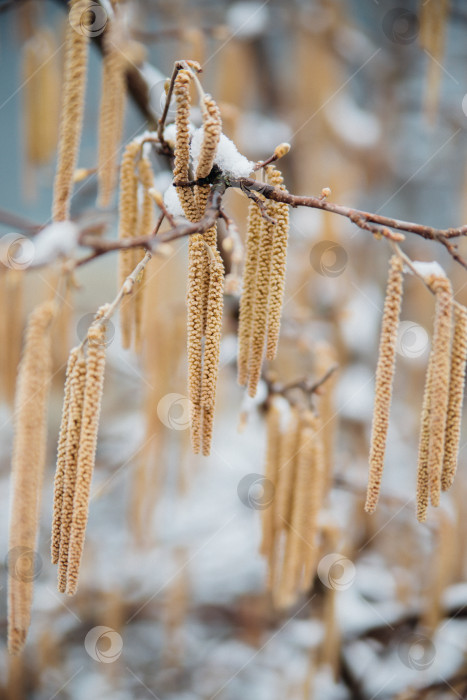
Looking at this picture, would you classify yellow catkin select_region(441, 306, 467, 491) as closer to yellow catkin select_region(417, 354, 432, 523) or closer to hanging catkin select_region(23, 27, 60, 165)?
yellow catkin select_region(417, 354, 432, 523)

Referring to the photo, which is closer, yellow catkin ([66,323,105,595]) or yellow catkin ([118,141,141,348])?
yellow catkin ([66,323,105,595])

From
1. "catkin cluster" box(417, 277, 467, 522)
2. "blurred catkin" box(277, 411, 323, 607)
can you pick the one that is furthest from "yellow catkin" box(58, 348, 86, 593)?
"blurred catkin" box(277, 411, 323, 607)

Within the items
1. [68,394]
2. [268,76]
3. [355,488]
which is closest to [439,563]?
[355,488]

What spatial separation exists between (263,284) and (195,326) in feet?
0.25

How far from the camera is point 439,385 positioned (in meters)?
0.46

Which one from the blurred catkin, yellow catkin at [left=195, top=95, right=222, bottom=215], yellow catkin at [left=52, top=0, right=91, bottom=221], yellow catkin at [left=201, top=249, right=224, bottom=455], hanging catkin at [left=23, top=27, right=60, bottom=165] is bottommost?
the blurred catkin

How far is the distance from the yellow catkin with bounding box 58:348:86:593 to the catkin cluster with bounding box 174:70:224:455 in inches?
3.1

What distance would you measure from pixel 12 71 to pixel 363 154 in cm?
146

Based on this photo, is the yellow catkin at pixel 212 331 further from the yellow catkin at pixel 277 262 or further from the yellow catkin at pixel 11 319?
the yellow catkin at pixel 11 319

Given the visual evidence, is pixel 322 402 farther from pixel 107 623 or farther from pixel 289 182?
pixel 289 182

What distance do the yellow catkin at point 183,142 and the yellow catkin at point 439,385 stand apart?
0.20 m

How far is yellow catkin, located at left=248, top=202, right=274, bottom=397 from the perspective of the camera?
1.51 ft

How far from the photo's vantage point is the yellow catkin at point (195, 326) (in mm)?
419

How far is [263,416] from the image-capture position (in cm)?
100
